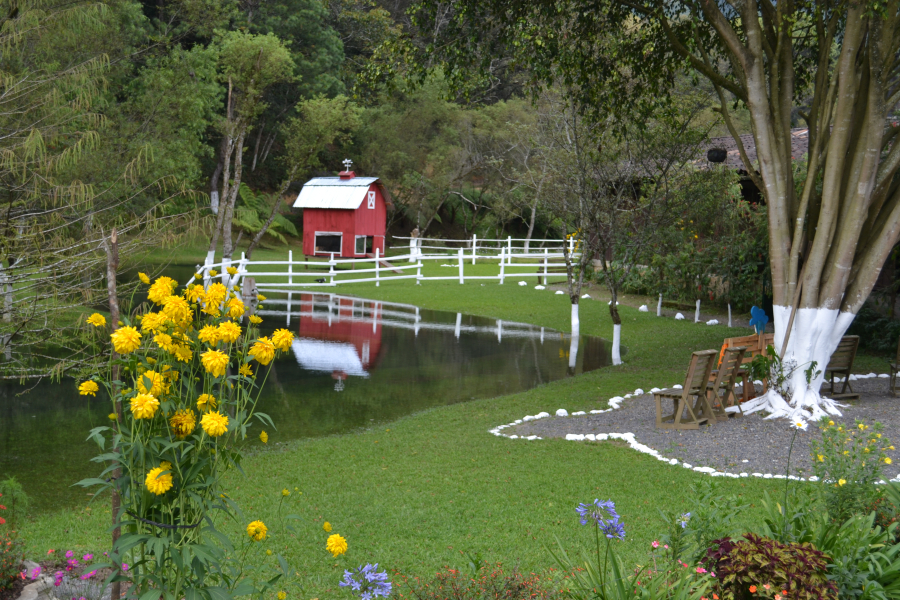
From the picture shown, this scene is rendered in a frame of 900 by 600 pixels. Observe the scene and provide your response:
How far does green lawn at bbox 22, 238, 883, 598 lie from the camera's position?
193 inches

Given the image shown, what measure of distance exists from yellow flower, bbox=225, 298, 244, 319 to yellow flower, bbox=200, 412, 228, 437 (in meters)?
0.49

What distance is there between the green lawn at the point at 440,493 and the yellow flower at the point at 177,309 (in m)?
2.07

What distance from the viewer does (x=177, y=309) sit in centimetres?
282

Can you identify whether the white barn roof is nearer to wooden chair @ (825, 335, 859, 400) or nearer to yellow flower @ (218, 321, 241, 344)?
wooden chair @ (825, 335, 859, 400)

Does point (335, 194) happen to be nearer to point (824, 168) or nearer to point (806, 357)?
point (824, 168)

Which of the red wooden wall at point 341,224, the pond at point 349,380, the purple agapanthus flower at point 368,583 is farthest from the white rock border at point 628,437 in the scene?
the red wooden wall at point 341,224

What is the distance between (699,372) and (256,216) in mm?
30764

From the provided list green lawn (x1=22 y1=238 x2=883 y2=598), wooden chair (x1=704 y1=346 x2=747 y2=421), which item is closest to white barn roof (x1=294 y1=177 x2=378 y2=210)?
green lawn (x1=22 y1=238 x2=883 y2=598)

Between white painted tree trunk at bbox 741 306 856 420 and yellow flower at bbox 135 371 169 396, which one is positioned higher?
yellow flower at bbox 135 371 169 396

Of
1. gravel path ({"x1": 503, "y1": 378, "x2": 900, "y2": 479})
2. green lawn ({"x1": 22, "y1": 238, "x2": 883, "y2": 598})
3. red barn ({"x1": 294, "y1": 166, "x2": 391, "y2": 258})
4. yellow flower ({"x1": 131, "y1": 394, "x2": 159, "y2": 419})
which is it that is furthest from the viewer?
red barn ({"x1": 294, "y1": 166, "x2": 391, "y2": 258})

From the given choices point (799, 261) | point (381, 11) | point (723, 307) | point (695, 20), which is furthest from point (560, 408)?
point (381, 11)

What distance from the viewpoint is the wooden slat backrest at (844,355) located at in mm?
9383

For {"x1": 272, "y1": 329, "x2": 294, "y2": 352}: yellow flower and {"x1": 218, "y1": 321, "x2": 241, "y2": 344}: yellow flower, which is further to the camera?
{"x1": 272, "y1": 329, "x2": 294, "y2": 352}: yellow flower

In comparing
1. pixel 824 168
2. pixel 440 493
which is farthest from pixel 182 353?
pixel 824 168
